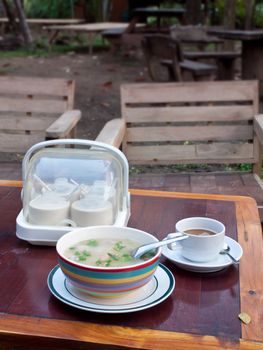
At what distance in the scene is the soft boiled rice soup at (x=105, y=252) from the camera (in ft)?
4.10

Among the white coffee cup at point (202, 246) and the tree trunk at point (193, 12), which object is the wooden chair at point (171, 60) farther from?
the tree trunk at point (193, 12)

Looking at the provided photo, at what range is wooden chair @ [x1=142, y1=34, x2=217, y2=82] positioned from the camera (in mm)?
6613

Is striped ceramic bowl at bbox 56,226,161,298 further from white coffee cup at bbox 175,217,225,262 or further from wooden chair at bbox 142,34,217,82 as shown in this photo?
wooden chair at bbox 142,34,217,82

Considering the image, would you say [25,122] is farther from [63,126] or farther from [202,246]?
[202,246]

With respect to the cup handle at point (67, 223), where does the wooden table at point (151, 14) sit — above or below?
below

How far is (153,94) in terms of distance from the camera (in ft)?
11.1

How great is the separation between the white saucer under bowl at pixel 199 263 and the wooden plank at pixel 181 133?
1917 millimetres

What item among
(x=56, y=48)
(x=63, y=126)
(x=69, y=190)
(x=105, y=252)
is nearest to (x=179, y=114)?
(x=63, y=126)

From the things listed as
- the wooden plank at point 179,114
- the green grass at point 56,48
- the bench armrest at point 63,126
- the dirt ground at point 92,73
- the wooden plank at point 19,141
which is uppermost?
the bench armrest at point 63,126

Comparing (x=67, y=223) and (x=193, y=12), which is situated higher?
(x=67, y=223)

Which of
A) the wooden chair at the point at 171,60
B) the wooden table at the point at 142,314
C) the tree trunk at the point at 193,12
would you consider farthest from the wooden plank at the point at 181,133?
the tree trunk at the point at 193,12

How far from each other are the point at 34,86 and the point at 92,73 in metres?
6.10

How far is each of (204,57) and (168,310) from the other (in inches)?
269

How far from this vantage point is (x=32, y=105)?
3535 millimetres
